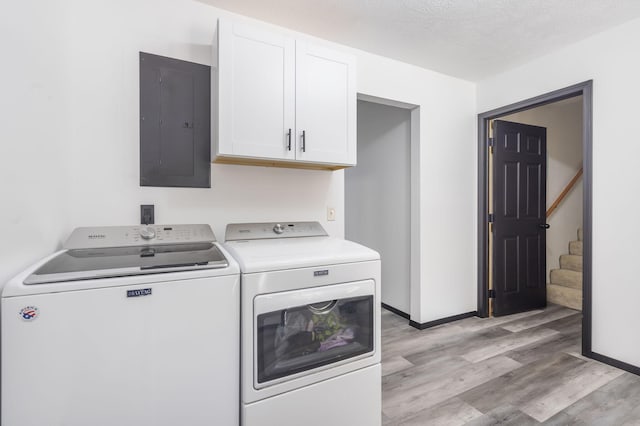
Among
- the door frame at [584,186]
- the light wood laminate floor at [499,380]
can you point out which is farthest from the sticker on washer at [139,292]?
the door frame at [584,186]

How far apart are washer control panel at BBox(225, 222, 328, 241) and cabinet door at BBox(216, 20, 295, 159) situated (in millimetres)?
476

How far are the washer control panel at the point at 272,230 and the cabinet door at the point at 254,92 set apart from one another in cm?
48

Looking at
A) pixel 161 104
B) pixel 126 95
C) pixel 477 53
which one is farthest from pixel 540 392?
pixel 126 95

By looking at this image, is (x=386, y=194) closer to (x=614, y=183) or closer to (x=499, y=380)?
(x=614, y=183)

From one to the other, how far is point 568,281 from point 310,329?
3.86m

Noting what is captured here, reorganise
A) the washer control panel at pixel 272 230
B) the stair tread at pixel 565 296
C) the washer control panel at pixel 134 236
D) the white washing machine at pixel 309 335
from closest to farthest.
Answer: the white washing machine at pixel 309 335
the washer control panel at pixel 134 236
the washer control panel at pixel 272 230
the stair tread at pixel 565 296

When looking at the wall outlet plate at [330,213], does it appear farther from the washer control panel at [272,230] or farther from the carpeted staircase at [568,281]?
the carpeted staircase at [568,281]

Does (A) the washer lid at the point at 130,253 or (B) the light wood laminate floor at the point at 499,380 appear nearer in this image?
(A) the washer lid at the point at 130,253

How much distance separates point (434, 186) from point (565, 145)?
8.12 feet

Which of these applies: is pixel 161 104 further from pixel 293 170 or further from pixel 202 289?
pixel 202 289

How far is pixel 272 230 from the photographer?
207cm

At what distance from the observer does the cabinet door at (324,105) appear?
1.89 m

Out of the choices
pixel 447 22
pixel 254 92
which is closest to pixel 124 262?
pixel 254 92

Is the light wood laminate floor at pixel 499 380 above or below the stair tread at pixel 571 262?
below
